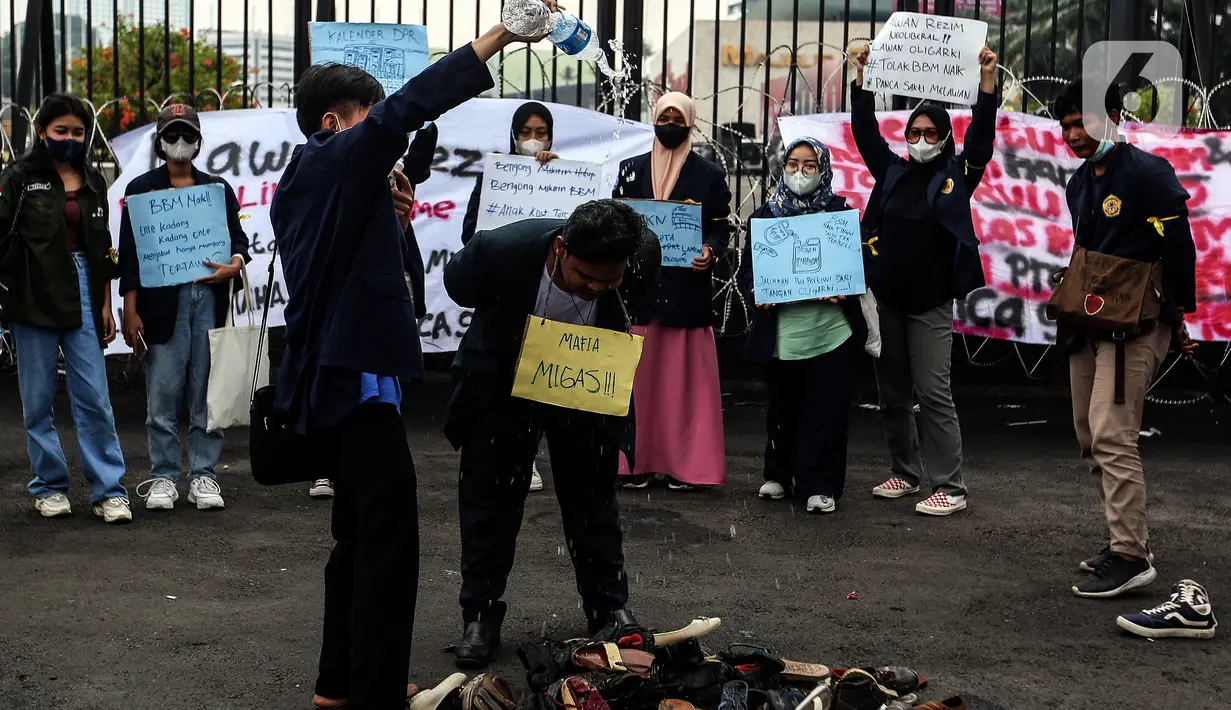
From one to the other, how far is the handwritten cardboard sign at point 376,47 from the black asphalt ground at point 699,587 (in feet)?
6.80

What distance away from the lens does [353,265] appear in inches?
143

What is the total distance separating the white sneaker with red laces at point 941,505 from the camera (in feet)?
21.7

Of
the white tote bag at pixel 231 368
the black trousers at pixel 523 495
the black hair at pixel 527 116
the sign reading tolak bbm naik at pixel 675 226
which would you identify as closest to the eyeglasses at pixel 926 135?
the sign reading tolak bbm naik at pixel 675 226

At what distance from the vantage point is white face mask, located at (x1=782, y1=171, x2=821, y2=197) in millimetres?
6859

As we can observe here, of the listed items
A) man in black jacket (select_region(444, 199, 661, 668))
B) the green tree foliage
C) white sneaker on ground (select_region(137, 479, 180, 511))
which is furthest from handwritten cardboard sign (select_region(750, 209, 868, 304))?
the green tree foliage

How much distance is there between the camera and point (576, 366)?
4.27 m

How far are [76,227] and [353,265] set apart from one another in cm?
320

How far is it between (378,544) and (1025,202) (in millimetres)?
6405

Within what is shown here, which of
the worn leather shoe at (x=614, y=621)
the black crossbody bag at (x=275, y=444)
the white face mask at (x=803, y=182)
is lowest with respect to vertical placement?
the worn leather shoe at (x=614, y=621)

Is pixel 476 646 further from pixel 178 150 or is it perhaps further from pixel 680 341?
pixel 178 150

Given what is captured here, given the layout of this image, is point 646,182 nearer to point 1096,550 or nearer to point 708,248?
point 708,248

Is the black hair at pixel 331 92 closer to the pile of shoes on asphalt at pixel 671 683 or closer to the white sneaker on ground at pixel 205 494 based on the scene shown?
the pile of shoes on asphalt at pixel 671 683

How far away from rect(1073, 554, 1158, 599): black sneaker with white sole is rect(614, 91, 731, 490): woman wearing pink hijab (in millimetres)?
2138

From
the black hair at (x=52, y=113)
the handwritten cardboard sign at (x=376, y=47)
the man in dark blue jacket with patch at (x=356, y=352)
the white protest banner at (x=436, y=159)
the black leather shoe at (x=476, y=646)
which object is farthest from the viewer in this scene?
the white protest banner at (x=436, y=159)
